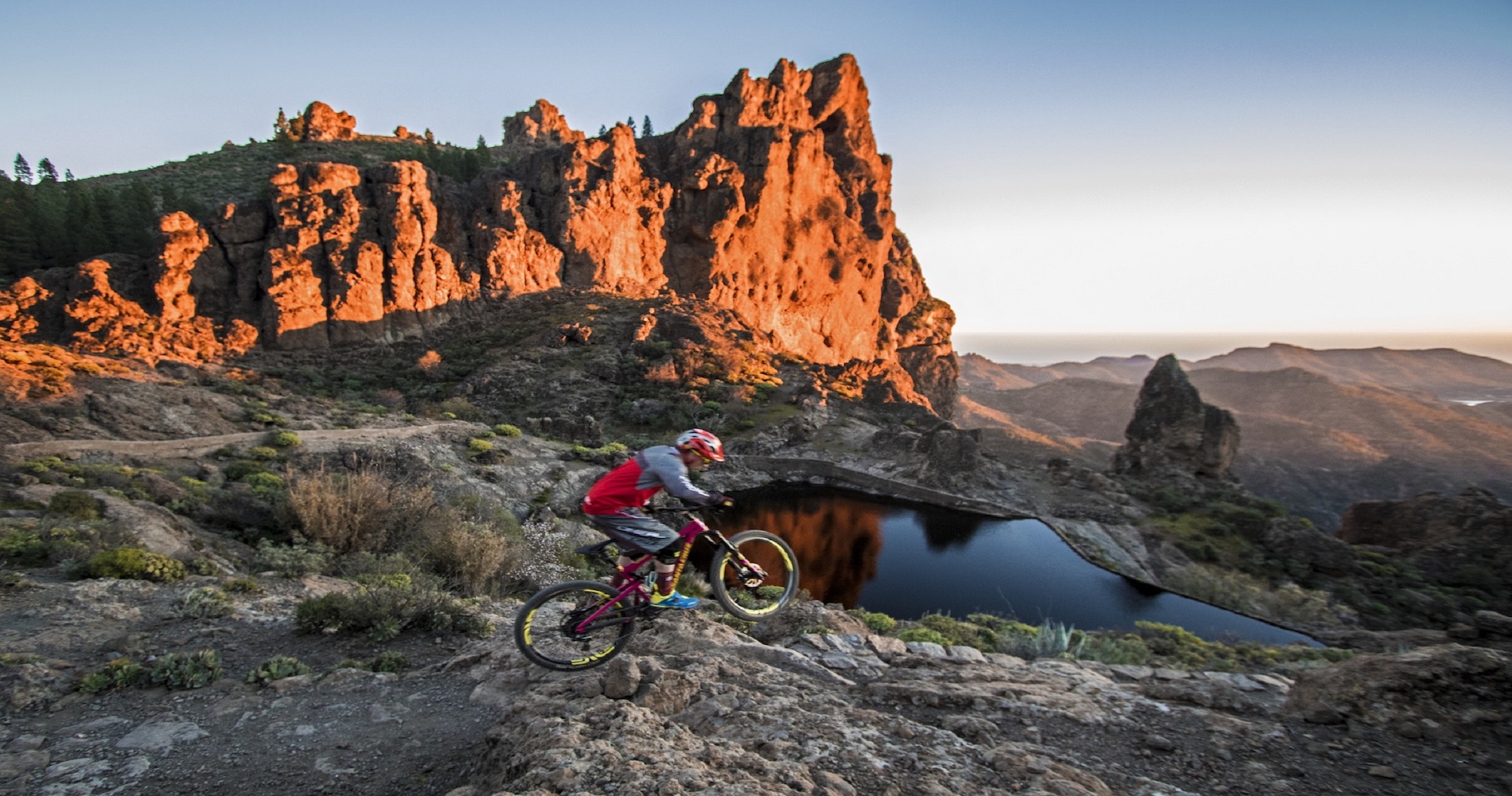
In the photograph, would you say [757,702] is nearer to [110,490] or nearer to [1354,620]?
[110,490]

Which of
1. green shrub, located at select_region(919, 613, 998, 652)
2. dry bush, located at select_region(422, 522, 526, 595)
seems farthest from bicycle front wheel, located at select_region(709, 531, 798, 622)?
dry bush, located at select_region(422, 522, 526, 595)

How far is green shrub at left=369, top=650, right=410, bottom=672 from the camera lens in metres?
6.60

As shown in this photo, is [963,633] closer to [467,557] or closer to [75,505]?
[467,557]

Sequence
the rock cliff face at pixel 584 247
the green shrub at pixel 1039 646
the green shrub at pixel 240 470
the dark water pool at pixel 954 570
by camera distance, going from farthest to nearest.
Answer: the rock cliff face at pixel 584 247 < the dark water pool at pixel 954 570 < the green shrub at pixel 240 470 < the green shrub at pixel 1039 646

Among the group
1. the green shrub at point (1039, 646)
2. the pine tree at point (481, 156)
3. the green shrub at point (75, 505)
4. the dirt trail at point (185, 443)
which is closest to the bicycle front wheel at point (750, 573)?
the green shrub at point (1039, 646)

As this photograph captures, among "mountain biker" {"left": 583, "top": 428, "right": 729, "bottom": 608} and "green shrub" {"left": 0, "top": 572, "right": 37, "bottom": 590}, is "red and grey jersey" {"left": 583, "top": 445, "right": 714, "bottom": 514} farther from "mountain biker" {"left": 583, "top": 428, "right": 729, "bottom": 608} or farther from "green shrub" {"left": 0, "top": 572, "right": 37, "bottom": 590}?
"green shrub" {"left": 0, "top": 572, "right": 37, "bottom": 590}

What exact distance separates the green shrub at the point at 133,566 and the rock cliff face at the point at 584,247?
41387 millimetres

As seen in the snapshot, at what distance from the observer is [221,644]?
696 cm

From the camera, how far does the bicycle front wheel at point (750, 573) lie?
20.3ft

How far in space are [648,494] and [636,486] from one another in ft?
0.48

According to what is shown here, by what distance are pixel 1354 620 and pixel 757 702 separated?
30.4 m

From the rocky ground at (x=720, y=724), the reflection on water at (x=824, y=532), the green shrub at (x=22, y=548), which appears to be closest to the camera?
the rocky ground at (x=720, y=724)

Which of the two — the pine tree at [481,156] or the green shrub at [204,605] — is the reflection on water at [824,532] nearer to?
the green shrub at [204,605]

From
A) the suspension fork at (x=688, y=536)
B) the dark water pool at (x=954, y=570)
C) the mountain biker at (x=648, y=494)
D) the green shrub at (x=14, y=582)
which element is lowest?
the dark water pool at (x=954, y=570)
